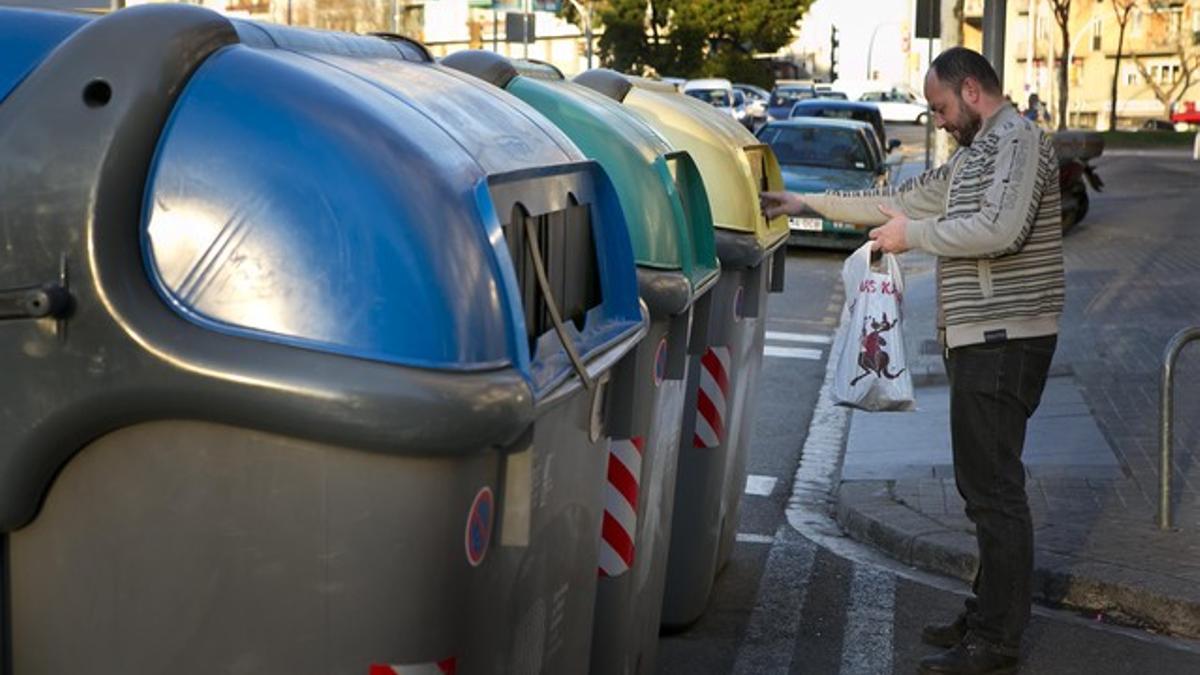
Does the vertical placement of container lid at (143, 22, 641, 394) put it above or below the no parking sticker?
above

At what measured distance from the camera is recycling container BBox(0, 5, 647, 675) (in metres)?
3.12

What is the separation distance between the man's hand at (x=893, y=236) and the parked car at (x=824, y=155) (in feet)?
52.0

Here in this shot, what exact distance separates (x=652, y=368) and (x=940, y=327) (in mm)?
1346

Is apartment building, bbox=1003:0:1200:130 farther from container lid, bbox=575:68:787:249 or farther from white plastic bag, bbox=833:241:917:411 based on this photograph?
white plastic bag, bbox=833:241:917:411

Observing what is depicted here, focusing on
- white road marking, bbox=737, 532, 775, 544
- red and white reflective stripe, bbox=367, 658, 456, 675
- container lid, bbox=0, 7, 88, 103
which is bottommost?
white road marking, bbox=737, 532, 775, 544

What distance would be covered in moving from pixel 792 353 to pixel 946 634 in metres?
7.97

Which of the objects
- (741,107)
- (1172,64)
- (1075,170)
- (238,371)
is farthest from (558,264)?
(1172,64)

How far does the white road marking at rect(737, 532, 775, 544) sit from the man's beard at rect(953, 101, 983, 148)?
2.62 meters

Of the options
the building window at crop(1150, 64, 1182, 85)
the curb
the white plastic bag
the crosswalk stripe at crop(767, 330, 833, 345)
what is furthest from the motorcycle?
the building window at crop(1150, 64, 1182, 85)

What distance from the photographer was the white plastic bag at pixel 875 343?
6.78m

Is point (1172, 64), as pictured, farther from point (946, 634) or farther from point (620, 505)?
point (620, 505)

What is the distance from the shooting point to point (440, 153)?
3.40 metres

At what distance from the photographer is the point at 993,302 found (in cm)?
581

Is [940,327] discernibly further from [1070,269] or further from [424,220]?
[1070,269]
